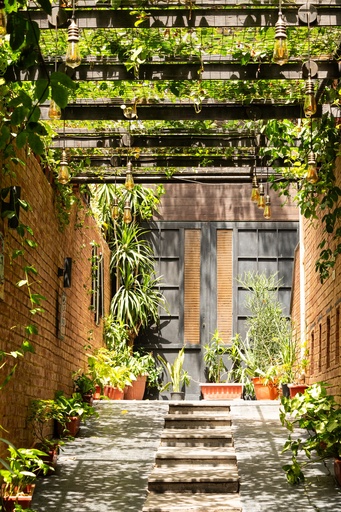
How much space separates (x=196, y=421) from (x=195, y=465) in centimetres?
184

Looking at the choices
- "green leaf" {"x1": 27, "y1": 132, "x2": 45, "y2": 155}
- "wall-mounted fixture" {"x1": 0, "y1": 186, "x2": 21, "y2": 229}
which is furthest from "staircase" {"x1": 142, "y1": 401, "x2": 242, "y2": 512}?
"green leaf" {"x1": 27, "y1": 132, "x2": 45, "y2": 155}

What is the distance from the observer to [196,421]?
32.8 feet

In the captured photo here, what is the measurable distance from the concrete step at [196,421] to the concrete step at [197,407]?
2.16 feet

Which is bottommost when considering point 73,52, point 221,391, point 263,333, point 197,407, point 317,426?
point 317,426

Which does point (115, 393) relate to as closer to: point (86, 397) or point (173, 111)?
point (86, 397)

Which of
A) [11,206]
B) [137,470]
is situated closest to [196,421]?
[137,470]

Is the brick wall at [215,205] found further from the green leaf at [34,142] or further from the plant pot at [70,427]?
the green leaf at [34,142]

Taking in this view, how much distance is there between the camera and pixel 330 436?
6.98 metres

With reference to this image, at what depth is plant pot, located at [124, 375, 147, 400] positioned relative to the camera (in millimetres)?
14058

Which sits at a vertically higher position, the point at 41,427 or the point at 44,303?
the point at 44,303

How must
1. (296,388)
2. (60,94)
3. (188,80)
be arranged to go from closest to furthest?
(60,94) < (188,80) < (296,388)

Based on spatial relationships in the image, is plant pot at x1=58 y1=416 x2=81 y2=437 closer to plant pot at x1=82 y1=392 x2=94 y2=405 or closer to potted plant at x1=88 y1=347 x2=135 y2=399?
plant pot at x1=82 y1=392 x2=94 y2=405

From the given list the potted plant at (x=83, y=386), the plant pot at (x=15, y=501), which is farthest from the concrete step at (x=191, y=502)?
the potted plant at (x=83, y=386)

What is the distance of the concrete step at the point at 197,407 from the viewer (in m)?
10.8
